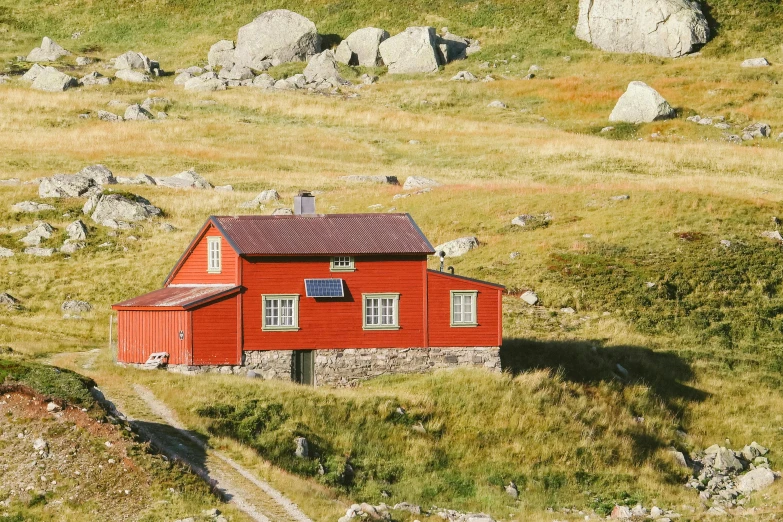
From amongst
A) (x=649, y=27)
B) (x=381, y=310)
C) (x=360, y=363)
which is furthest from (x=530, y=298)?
(x=649, y=27)

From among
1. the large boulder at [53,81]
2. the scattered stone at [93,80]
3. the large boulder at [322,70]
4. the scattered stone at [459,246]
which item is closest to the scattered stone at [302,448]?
the scattered stone at [459,246]

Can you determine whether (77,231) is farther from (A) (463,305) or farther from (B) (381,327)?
(A) (463,305)

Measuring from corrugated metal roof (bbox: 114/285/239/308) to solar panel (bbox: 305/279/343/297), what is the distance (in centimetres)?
272

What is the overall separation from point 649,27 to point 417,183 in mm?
58895

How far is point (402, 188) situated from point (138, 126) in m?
34.3

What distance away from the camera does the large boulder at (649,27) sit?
128m

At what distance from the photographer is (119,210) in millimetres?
72375

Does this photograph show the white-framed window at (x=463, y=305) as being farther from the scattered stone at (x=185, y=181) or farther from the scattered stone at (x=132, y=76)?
the scattered stone at (x=132, y=76)

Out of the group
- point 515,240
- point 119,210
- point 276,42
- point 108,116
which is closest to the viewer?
point 515,240

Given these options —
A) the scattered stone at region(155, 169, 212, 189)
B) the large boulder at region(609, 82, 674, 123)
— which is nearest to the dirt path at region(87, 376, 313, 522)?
the scattered stone at region(155, 169, 212, 189)

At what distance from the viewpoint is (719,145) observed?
309ft

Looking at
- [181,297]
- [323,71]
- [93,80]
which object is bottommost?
[181,297]

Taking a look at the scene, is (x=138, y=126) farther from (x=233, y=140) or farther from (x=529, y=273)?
(x=529, y=273)

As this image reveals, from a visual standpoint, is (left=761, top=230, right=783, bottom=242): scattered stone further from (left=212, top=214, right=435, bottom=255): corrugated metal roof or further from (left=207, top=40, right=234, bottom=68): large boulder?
(left=207, top=40, right=234, bottom=68): large boulder
